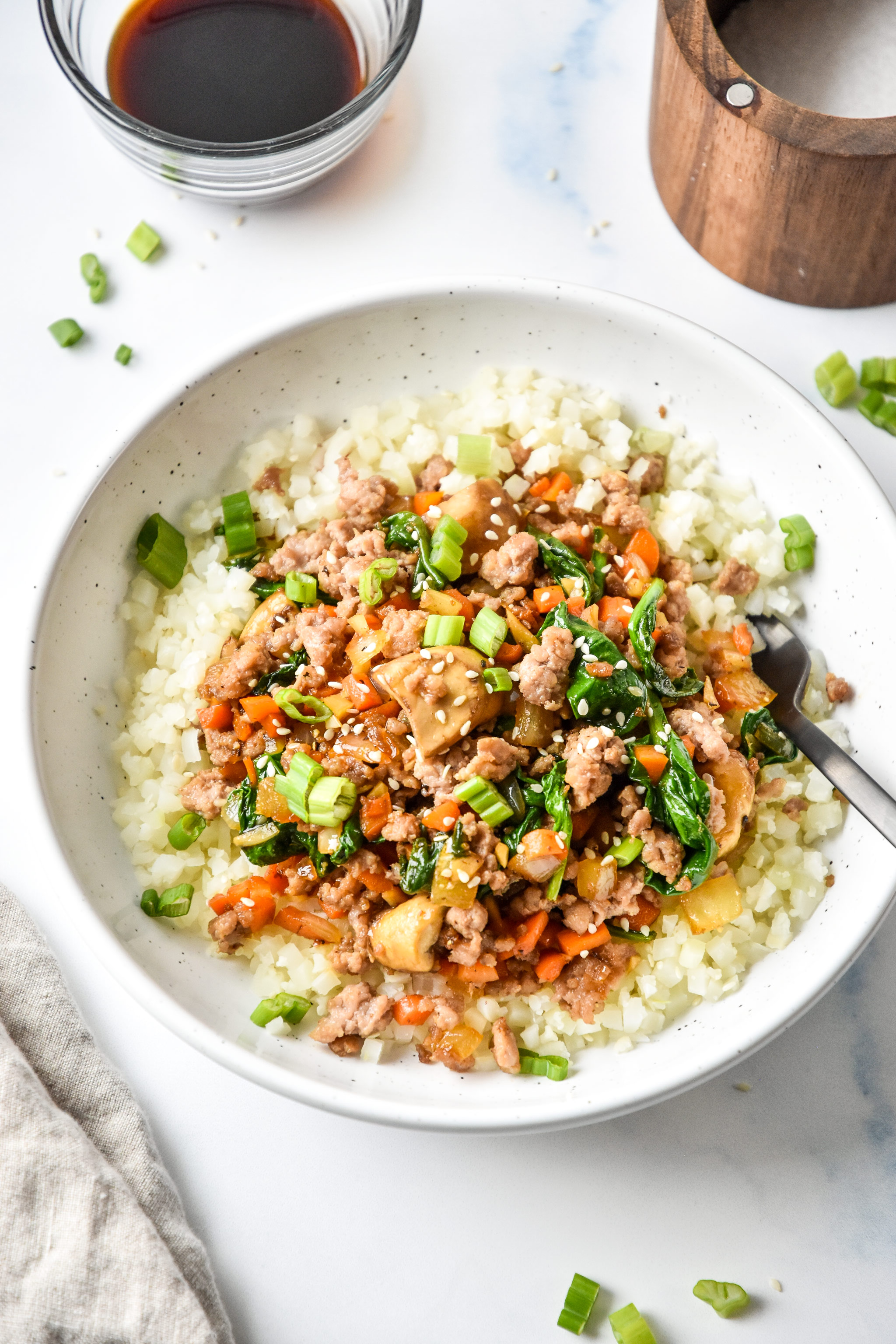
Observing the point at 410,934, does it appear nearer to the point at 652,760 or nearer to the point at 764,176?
the point at 652,760

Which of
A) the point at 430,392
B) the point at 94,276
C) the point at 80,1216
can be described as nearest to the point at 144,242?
the point at 94,276

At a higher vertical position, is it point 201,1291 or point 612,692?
point 612,692

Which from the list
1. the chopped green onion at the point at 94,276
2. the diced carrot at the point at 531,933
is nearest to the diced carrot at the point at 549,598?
the diced carrot at the point at 531,933

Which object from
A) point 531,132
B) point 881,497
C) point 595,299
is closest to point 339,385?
point 595,299

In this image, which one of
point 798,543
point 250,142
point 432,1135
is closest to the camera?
point 798,543

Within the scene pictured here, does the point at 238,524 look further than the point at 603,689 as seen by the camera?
Yes

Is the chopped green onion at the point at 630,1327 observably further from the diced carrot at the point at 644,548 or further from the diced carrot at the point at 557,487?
the diced carrot at the point at 557,487

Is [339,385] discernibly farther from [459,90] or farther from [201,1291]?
[201,1291]

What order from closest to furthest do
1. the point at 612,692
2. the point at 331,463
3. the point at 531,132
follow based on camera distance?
the point at 612,692, the point at 331,463, the point at 531,132
